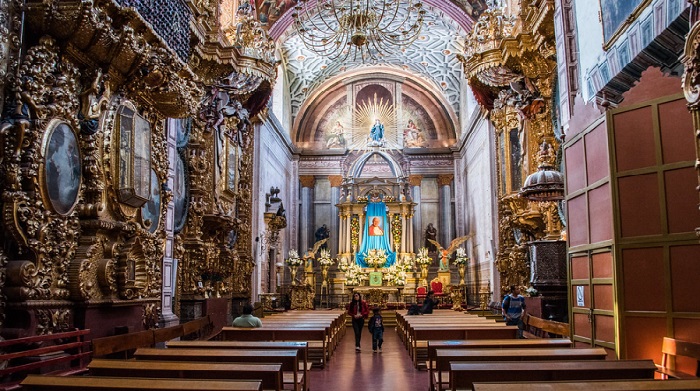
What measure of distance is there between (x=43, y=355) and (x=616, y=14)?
7.27m

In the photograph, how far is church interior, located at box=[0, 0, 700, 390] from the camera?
636cm

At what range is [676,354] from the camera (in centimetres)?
603

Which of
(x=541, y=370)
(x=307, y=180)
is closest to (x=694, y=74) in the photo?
(x=541, y=370)

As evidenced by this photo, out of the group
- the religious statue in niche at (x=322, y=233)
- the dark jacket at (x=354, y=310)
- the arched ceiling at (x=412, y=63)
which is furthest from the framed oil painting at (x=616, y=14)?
the religious statue in niche at (x=322, y=233)

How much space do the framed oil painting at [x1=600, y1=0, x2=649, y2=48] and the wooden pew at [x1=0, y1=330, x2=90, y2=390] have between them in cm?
681

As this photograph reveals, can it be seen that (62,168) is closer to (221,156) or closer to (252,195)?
(221,156)

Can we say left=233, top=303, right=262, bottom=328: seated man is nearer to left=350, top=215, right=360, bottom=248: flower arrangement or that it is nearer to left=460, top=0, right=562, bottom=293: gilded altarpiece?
left=460, top=0, right=562, bottom=293: gilded altarpiece

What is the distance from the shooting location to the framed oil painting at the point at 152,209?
9.30 meters

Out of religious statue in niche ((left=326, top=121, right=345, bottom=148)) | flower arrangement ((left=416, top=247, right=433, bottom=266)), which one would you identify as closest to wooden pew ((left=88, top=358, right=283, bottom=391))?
flower arrangement ((left=416, top=247, right=433, bottom=266))

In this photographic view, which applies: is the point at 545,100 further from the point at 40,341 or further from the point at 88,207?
the point at 40,341

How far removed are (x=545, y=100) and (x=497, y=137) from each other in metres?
3.53

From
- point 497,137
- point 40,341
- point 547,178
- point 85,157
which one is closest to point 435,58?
point 497,137

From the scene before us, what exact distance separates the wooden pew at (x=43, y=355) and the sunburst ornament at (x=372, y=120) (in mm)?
22391

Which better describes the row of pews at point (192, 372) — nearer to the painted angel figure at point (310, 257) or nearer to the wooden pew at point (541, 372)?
Answer: the wooden pew at point (541, 372)
